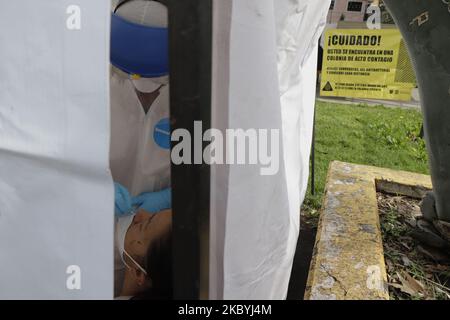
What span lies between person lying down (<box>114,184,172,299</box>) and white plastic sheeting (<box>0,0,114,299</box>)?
0.49 m

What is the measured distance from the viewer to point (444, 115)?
144 cm

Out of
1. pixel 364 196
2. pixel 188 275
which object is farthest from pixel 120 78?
pixel 364 196

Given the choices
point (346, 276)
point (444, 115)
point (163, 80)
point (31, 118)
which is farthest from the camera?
point (444, 115)

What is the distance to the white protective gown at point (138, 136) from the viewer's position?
1.25 meters

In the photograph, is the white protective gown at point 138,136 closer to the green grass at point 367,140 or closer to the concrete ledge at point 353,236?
the concrete ledge at point 353,236

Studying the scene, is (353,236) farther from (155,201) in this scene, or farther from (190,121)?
(190,121)

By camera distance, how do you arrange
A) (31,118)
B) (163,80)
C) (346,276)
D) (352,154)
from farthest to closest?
(352,154), (346,276), (163,80), (31,118)

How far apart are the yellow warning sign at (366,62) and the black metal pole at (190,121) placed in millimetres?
3890

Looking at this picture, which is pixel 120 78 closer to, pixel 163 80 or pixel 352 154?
pixel 163 80

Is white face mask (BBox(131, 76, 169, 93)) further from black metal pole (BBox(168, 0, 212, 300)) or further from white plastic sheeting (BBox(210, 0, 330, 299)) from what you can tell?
black metal pole (BBox(168, 0, 212, 300))

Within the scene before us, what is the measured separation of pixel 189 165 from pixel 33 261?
15.1 inches

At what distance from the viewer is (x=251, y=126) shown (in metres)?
0.83

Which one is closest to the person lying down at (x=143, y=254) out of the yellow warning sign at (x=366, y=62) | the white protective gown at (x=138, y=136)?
the white protective gown at (x=138, y=136)

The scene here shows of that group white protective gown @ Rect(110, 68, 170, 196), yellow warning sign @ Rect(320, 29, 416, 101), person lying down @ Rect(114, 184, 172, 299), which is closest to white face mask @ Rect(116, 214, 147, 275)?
person lying down @ Rect(114, 184, 172, 299)
